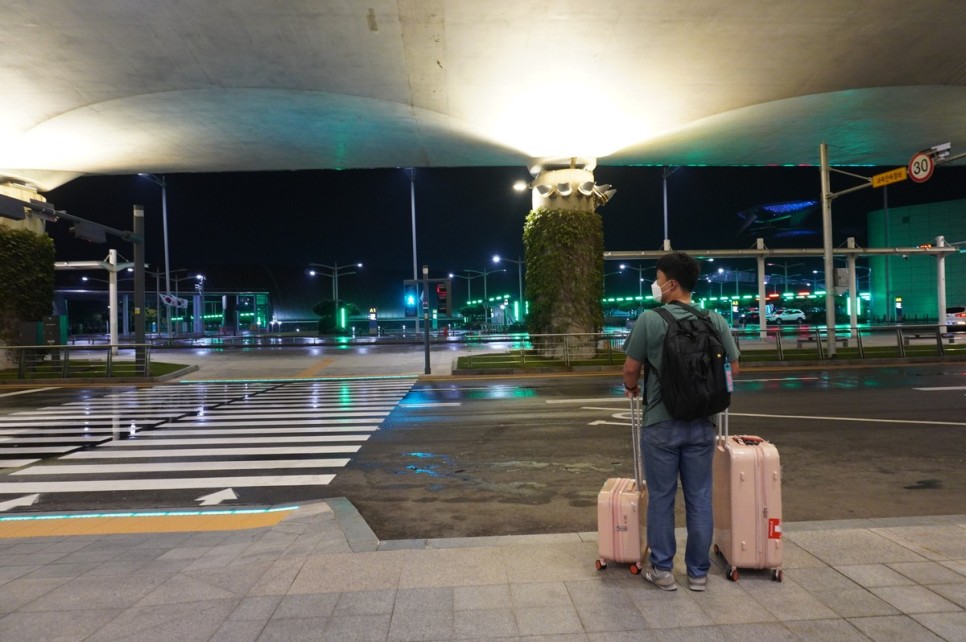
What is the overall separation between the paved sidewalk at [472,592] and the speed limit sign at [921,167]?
15.9m

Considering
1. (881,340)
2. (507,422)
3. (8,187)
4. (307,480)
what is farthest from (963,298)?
(8,187)

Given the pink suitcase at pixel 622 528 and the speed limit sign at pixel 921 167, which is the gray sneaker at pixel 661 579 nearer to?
the pink suitcase at pixel 622 528

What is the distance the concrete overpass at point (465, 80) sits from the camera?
16.2 meters

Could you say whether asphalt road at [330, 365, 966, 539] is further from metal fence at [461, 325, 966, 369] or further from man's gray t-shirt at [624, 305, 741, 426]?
metal fence at [461, 325, 966, 369]

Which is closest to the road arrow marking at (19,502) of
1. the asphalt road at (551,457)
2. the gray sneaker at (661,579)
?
the asphalt road at (551,457)

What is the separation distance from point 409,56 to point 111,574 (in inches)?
683

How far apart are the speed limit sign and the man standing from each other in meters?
17.6

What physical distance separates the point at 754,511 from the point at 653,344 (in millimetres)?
1262

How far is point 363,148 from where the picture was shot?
85.0 ft

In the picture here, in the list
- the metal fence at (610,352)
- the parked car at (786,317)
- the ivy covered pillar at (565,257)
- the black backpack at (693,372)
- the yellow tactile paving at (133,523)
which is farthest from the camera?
the parked car at (786,317)

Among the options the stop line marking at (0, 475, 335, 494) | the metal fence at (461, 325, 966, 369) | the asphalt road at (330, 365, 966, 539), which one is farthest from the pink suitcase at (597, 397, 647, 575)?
the metal fence at (461, 325, 966, 369)

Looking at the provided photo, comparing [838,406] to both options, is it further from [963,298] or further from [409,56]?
[963,298]

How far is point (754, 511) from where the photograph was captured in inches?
142

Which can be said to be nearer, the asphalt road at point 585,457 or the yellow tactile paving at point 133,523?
the yellow tactile paving at point 133,523
